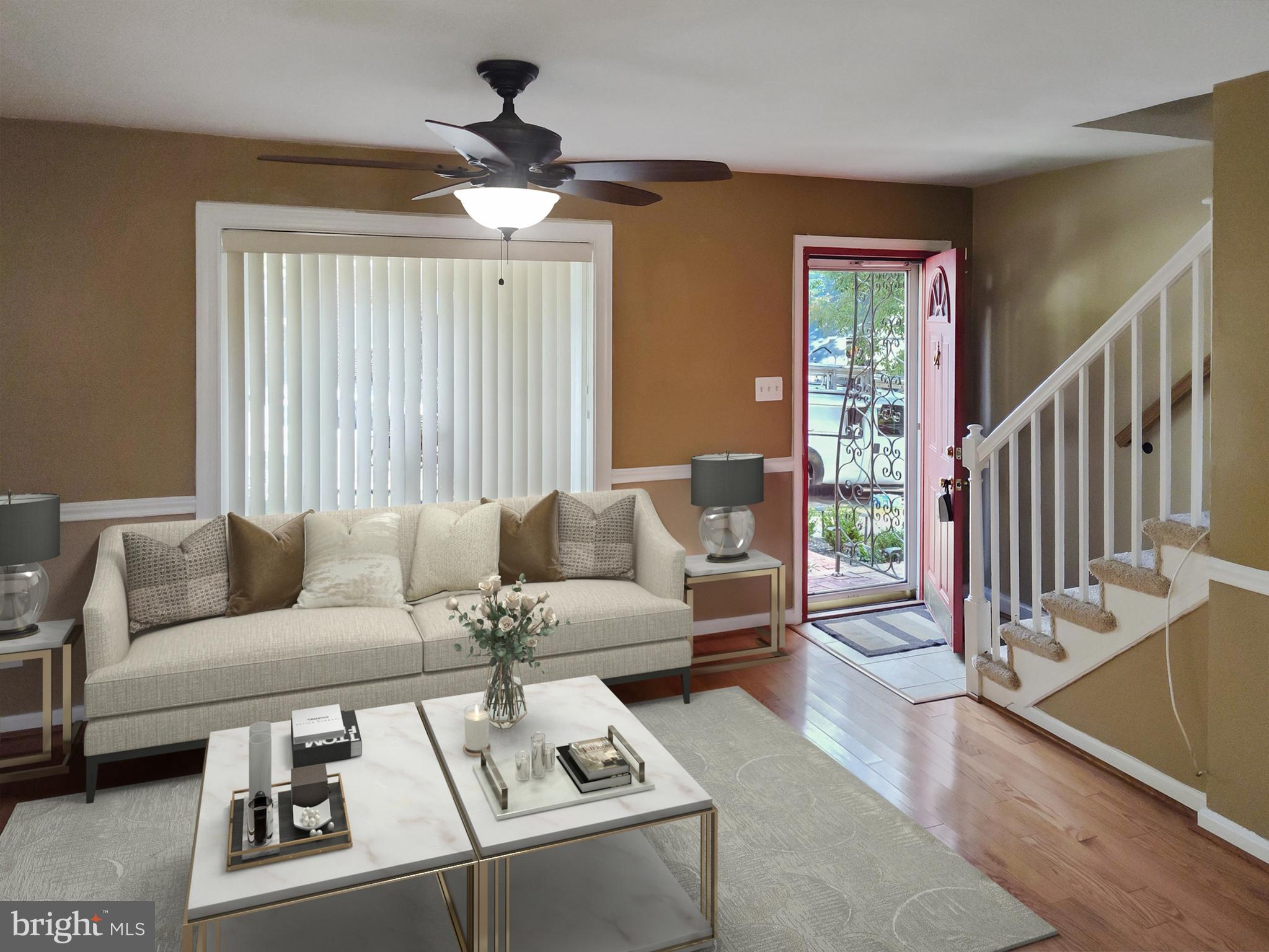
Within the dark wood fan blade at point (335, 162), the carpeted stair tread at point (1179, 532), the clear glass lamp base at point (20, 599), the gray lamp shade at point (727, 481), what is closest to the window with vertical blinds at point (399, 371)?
the gray lamp shade at point (727, 481)

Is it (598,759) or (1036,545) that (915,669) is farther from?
(598,759)

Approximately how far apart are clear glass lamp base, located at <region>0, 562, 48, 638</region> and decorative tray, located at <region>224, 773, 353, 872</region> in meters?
1.60

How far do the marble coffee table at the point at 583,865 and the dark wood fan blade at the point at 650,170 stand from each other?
5.41 ft

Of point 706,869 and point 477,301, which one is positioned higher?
point 477,301

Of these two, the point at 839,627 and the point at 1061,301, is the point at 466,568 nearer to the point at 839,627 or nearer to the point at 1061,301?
the point at 839,627

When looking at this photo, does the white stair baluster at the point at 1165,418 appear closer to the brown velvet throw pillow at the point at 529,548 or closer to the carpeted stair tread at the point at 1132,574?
the carpeted stair tread at the point at 1132,574

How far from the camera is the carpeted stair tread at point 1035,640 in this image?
3.58 meters

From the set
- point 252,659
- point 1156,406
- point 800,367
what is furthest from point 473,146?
point 1156,406

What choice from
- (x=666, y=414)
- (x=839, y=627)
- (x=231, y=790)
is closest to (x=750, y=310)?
(x=666, y=414)

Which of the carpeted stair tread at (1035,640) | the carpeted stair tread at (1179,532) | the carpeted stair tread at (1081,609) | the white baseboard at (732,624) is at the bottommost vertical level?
the white baseboard at (732,624)

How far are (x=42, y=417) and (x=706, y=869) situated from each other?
3.17 meters

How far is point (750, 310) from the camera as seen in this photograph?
493 cm

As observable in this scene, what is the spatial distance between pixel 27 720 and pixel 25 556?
92 cm

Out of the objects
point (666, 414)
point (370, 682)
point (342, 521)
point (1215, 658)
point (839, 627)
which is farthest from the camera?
point (839, 627)
